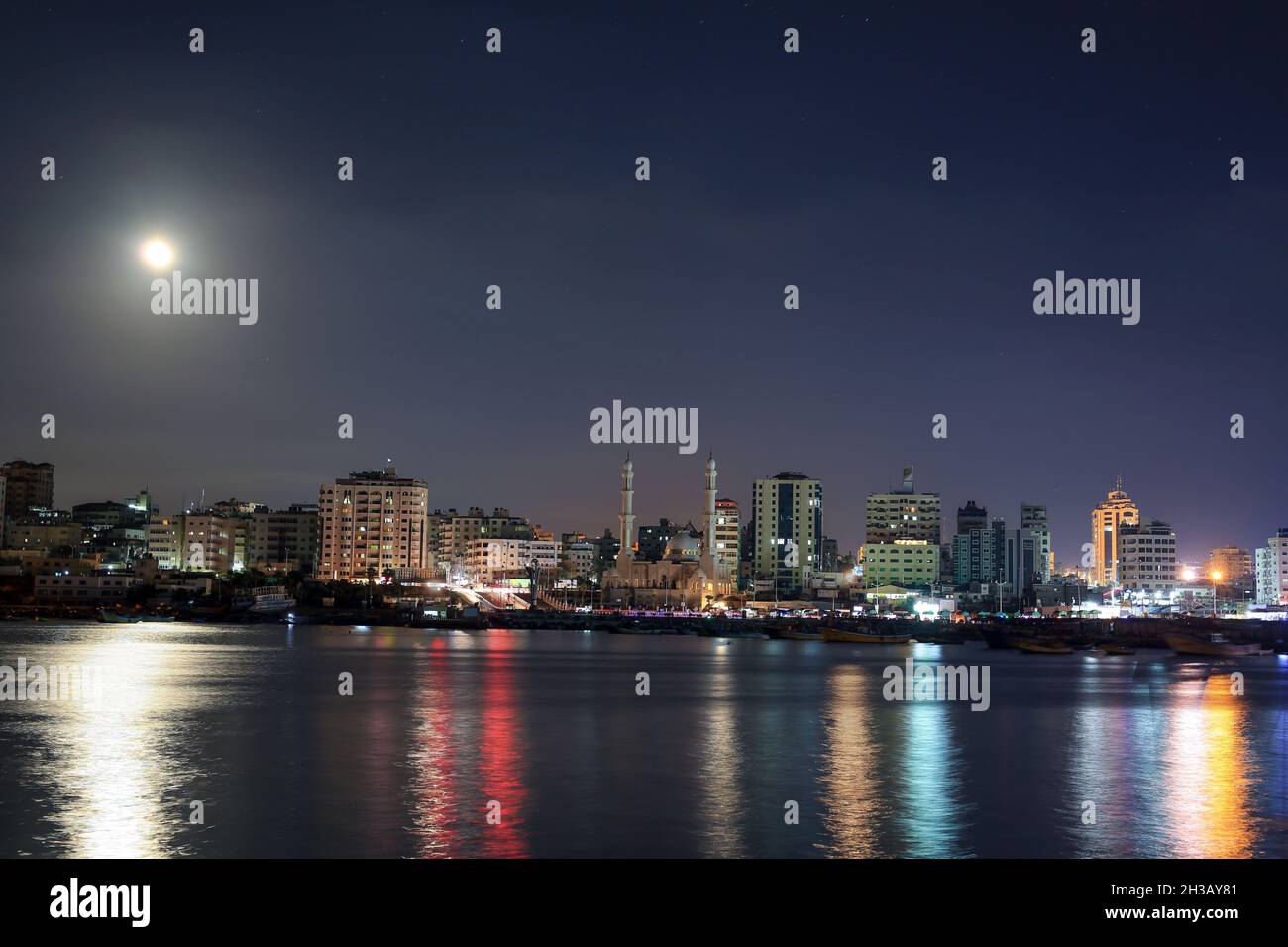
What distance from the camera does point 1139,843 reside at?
24703mm

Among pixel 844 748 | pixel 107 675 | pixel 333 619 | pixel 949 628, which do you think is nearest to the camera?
pixel 844 748

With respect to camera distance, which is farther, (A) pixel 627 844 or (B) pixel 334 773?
(B) pixel 334 773

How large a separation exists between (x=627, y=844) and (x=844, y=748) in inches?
644

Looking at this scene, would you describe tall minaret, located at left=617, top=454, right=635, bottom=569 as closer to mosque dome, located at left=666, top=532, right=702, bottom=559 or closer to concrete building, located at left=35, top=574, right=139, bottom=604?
mosque dome, located at left=666, top=532, right=702, bottom=559

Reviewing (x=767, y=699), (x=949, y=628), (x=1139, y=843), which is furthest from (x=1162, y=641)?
(x=1139, y=843)

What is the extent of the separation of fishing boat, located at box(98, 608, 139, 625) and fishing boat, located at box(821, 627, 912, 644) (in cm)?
8664

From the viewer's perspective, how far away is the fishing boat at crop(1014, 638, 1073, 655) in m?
112

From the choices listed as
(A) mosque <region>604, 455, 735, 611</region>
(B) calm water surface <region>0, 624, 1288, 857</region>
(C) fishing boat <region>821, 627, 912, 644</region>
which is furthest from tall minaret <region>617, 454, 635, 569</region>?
(B) calm water surface <region>0, 624, 1288, 857</region>

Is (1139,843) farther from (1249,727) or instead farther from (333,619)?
(333,619)

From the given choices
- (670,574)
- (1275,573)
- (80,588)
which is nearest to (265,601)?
(80,588)

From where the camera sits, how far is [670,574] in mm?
190250

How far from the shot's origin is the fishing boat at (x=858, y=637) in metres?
132

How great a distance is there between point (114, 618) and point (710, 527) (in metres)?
86.9
